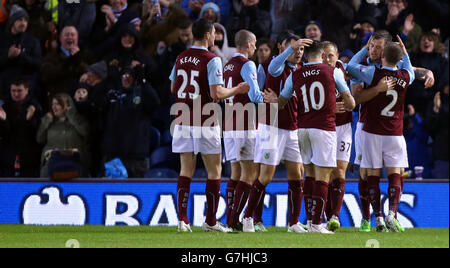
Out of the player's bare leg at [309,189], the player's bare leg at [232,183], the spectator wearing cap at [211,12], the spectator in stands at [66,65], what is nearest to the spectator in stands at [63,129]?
the spectator in stands at [66,65]

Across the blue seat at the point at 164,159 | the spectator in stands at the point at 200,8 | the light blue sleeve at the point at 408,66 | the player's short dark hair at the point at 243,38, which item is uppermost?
the spectator in stands at the point at 200,8

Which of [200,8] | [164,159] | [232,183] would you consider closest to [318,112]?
[232,183]

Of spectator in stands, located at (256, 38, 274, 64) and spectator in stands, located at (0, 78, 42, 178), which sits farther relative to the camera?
spectator in stands, located at (0, 78, 42, 178)

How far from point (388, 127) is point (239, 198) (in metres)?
2.02

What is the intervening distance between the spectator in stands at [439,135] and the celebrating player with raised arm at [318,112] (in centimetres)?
472

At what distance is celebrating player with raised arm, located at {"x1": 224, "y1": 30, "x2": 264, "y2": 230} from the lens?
439 inches

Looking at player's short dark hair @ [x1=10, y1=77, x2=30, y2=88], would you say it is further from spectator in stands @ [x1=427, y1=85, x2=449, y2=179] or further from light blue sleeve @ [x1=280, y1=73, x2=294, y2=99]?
spectator in stands @ [x1=427, y1=85, x2=449, y2=179]

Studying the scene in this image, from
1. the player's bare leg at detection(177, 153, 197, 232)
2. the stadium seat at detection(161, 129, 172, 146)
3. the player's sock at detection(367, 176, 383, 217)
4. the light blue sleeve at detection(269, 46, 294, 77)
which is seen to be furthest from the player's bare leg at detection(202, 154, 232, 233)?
the stadium seat at detection(161, 129, 172, 146)

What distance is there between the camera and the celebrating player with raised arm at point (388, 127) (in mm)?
10883

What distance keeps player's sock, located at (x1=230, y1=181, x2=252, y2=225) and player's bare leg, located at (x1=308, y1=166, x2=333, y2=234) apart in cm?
106

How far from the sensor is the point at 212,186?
10555mm

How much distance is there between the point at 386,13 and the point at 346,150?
469 centimetres

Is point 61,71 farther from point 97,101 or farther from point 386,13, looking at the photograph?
point 386,13

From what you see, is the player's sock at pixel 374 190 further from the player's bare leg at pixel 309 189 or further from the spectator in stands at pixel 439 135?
the spectator in stands at pixel 439 135
